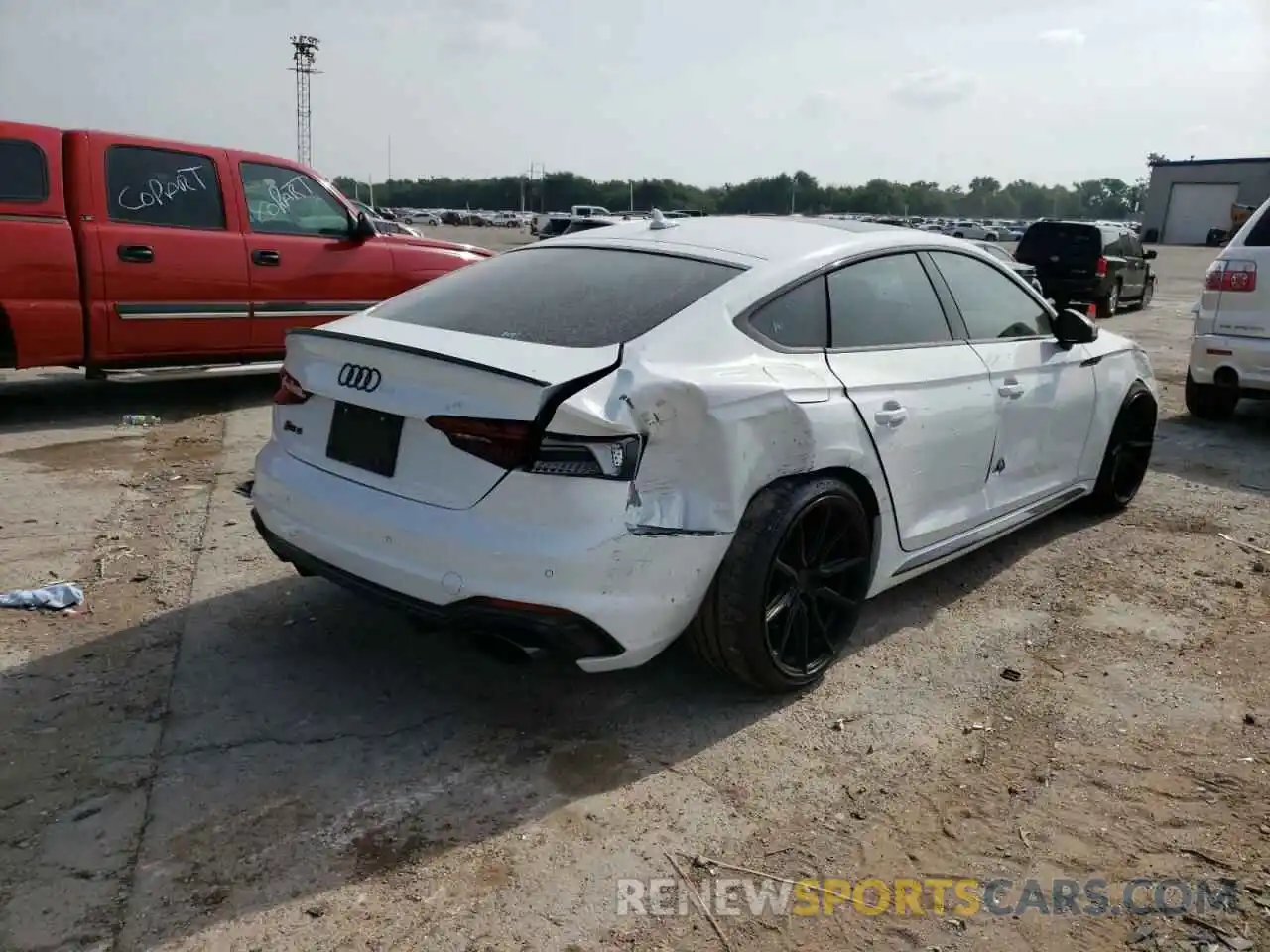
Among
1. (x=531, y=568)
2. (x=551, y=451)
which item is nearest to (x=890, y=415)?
(x=551, y=451)

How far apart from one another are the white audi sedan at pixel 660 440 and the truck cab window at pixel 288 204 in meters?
4.46

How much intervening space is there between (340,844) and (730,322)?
74.9 inches

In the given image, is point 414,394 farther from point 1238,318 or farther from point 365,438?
point 1238,318

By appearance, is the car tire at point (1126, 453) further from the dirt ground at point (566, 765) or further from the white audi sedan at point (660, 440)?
the white audi sedan at point (660, 440)

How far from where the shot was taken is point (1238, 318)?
730 cm

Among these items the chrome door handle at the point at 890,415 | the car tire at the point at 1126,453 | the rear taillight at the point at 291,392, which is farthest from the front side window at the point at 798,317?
the car tire at the point at 1126,453

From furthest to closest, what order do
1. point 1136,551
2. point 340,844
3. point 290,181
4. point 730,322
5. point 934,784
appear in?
point 290,181, point 1136,551, point 730,322, point 934,784, point 340,844

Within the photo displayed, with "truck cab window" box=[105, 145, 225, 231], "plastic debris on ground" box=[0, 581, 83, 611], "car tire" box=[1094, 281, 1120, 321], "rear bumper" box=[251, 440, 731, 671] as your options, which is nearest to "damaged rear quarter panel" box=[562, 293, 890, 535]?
"rear bumper" box=[251, 440, 731, 671]

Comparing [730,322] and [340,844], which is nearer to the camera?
[340,844]

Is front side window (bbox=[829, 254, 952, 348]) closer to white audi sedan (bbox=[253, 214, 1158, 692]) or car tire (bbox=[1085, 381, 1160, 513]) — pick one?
white audi sedan (bbox=[253, 214, 1158, 692])

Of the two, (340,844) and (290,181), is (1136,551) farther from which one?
(290,181)

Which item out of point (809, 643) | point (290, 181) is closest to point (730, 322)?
point (809, 643)

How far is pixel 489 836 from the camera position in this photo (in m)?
2.72

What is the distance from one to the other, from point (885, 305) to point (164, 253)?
546 cm
